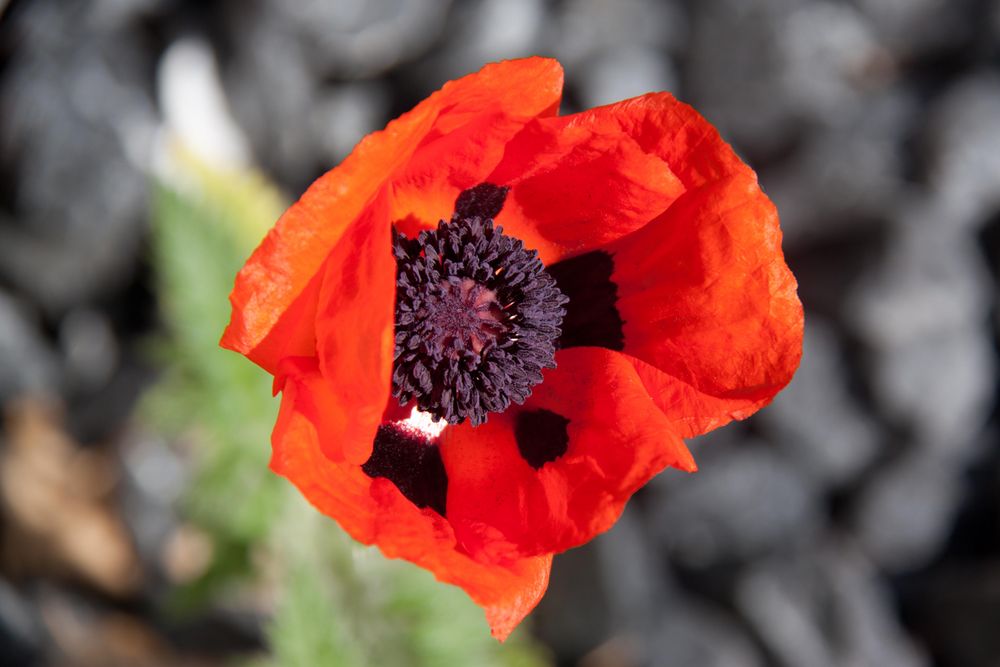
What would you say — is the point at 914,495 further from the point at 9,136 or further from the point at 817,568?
the point at 9,136

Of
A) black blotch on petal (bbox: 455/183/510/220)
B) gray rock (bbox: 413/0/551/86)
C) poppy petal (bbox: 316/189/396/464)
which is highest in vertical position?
poppy petal (bbox: 316/189/396/464)

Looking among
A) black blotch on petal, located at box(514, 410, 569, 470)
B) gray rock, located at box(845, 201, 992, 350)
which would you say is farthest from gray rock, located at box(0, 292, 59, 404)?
gray rock, located at box(845, 201, 992, 350)

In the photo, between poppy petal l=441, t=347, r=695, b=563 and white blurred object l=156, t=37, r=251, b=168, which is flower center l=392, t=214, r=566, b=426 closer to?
poppy petal l=441, t=347, r=695, b=563

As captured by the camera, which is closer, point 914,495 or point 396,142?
point 396,142

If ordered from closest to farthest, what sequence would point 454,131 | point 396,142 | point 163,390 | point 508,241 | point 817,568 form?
point 396,142 < point 454,131 < point 508,241 < point 163,390 < point 817,568

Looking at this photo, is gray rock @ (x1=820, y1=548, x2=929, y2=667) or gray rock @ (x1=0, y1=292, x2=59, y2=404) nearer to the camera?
gray rock @ (x1=0, y1=292, x2=59, y2=404)

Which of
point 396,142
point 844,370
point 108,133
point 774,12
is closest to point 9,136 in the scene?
point 108,133

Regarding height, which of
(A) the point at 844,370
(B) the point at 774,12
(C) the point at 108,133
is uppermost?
(C) the point at 108,133
